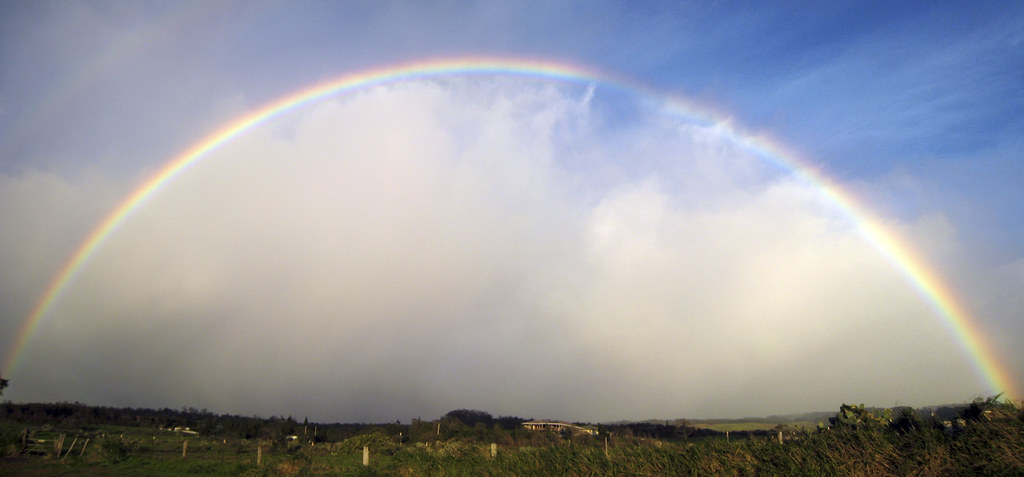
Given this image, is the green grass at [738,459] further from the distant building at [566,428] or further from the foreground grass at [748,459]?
the distant building at [566,428]

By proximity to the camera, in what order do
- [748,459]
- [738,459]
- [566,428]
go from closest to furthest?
1. [748,459]
2. [738,459]
3. [566,428]

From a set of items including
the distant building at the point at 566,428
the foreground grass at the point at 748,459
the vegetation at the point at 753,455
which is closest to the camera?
the foreground grass at the point at 748,459

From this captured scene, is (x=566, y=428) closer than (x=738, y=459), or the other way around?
(x=738, y=459)

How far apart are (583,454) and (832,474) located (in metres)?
8.56

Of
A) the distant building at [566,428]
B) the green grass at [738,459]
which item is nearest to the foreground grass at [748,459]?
the green grass at [738,459]

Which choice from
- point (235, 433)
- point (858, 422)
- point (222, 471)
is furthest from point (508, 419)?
point (858, 422)

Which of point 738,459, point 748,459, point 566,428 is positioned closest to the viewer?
point 748,459

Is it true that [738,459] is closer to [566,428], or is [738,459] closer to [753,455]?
[753,455]

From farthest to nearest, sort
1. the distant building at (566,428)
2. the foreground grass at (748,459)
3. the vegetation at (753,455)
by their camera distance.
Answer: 1. the distant building at (566,428)
2. the vegetation at (753,455)
3. the foreground grass at (748,459)

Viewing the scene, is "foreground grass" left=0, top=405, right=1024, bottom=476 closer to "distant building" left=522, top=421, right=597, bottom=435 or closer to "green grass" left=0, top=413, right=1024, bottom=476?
"green grass" left=0, top=413, right=1024, bottom=476

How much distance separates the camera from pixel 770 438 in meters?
17.6

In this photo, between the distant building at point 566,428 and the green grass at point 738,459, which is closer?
the green grass at point 738,459

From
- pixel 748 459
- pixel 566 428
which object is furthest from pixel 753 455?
pixel 566 428

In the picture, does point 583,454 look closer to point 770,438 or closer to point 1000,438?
point 770,438
